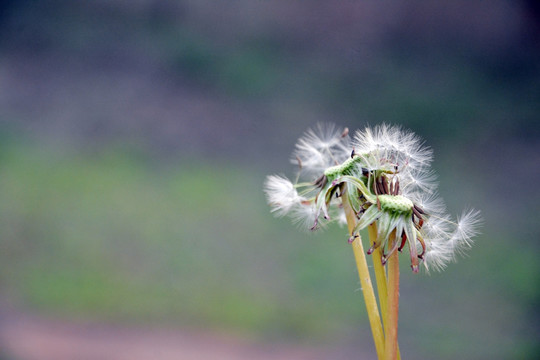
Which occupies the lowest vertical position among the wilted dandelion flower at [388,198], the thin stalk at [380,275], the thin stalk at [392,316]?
the thin stalk at [392,316]

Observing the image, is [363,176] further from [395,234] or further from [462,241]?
[462,241]

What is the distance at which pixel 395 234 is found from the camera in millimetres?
543

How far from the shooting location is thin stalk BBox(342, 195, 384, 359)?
1.76ft

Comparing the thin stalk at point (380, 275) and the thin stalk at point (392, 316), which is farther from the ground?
the thin stalk at point (380, 275)

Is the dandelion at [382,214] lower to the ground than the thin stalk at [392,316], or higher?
higher

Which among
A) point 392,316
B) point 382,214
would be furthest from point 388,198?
point 392,316

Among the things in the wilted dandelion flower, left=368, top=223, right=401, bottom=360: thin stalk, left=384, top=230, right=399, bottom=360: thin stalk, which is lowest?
left=384, top=230, right=399, bottom=360: thin stalk

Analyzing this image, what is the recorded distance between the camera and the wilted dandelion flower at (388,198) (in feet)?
1.76

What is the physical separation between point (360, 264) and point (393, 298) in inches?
1.9

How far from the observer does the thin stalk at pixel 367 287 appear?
54cm

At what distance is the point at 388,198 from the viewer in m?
0.54

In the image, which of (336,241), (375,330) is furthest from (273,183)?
(336,241)

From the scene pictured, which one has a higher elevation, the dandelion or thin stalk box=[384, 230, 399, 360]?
the dandelion

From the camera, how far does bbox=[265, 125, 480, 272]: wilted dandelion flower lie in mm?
537
